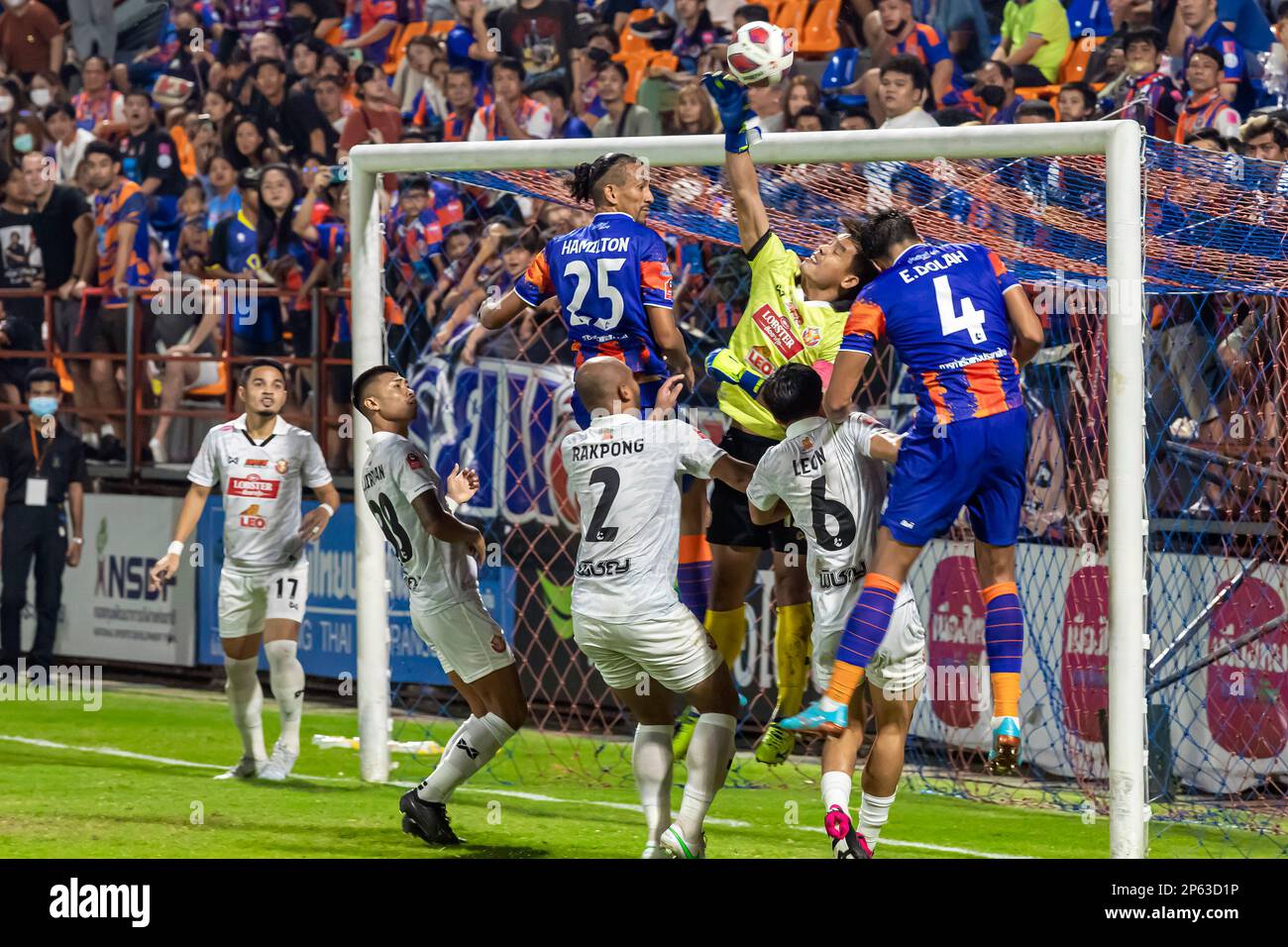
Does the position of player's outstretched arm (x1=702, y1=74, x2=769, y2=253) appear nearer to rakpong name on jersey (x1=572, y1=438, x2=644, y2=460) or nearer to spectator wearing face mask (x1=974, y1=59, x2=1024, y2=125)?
rakpong name on jersey (x1=572, y1=438, x2=644, y2=460)

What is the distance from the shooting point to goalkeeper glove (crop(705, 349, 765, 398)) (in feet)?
24.6

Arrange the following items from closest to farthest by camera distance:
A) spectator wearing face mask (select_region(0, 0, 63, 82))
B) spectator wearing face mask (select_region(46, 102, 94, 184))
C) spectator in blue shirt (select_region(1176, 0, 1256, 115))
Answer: spectator in blue shirt (select_region(1176, 0, 1256, 115))
spectator wearing face mask (select_region(46, 102, 94, 184))
spectator wearing face mask (select_region(0, 0, 63, 82))

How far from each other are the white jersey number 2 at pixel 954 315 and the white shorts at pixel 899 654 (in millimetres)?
977

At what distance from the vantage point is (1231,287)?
8.87 metres

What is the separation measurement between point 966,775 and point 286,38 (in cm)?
994

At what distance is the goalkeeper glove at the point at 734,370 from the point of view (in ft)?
24.6

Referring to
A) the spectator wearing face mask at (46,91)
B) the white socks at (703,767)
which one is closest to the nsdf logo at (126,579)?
the spectator wearing face mask at (46,91)

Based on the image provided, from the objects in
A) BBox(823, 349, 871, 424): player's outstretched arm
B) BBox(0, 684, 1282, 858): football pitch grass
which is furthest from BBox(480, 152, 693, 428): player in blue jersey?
BBox(0, 684, 1282, 858): football pitch grass

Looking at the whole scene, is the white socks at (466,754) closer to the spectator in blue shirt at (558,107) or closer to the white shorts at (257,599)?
the white shorts at (257,599)

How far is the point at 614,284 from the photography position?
25.1 feet

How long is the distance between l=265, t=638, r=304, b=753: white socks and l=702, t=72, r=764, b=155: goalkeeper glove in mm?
3734

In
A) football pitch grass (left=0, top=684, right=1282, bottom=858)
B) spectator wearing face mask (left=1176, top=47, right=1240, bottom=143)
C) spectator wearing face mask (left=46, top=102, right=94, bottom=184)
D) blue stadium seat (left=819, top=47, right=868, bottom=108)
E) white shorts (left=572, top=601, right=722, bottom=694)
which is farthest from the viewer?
spectator wearing face mask (left=46, top=102, right=94, bottom=184)

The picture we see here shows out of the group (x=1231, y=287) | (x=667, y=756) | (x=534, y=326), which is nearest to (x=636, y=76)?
(x=534, y=326)

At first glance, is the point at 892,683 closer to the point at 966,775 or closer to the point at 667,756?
the point at 667,756
